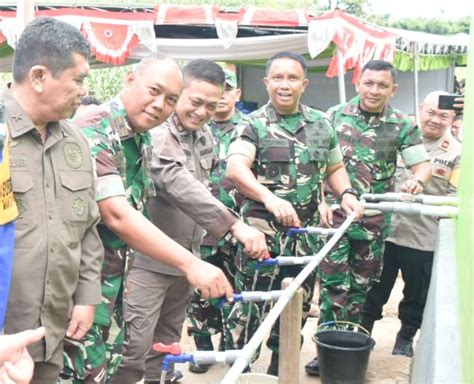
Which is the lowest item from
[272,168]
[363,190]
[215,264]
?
[215,264]

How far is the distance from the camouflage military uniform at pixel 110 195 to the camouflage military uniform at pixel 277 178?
48.9 inches

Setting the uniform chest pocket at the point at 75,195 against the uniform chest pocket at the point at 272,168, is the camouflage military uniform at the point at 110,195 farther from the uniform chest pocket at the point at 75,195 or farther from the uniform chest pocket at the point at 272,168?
the uniform chest pocket at the point at 272,168

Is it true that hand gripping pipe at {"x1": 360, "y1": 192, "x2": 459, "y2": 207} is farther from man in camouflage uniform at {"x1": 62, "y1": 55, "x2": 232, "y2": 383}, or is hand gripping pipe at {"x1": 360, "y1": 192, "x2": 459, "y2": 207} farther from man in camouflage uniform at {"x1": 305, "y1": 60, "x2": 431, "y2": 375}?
man in camouflage uniform at {"x1": 62, "y1": 55, "x2": 232, "y2": 383}

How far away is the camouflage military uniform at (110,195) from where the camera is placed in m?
2.80

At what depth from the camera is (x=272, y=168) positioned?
14.6 feet

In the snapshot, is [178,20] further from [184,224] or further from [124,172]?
[124,172]

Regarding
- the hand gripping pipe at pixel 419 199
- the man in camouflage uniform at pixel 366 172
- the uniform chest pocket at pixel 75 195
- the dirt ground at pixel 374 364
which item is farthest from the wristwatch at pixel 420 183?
the uniform chest pocket at pixel 75 195

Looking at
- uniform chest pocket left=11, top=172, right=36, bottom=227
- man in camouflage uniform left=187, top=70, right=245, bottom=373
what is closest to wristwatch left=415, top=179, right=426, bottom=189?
man in camouflage uniform left=187, top=70, right=245, bottom=373

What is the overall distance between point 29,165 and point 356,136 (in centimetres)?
332

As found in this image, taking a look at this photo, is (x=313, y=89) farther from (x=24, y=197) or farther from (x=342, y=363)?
(x=24, y=197)

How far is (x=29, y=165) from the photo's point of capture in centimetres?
241

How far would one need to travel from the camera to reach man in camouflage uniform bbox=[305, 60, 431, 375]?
203 inches

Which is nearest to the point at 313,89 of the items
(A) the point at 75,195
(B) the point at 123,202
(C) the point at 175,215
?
(C) the point at 175,215

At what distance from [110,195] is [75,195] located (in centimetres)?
27
